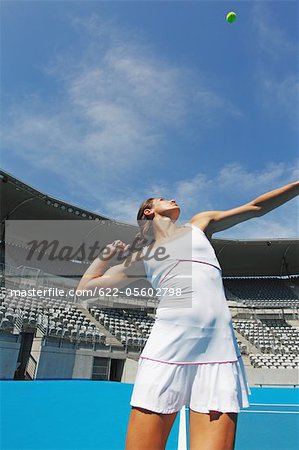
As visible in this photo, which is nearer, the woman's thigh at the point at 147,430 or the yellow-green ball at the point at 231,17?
the woman's thigh at the point at 147,430

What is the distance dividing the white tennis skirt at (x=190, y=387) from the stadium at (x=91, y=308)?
436cm

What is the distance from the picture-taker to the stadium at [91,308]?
48.1 feet

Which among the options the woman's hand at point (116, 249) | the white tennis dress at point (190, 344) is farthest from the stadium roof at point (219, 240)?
the white tennis dress at point (190, 344)

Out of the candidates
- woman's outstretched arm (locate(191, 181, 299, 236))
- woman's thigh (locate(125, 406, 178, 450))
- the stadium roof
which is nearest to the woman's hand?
woman's outstretched arm (locate(191, 181, 299, 236))

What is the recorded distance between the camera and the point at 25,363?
14.3 meters

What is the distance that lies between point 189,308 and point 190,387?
0.36m

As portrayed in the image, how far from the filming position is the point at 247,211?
6.13 feet

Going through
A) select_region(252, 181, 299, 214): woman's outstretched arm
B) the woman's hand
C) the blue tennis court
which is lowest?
the blue tennis court

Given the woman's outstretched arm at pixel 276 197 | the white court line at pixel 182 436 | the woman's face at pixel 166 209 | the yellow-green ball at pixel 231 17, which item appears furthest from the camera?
the yellow-green ball at pixel 231 17

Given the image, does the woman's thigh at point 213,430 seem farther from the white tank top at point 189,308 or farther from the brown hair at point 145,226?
the brown hair at point 145,226

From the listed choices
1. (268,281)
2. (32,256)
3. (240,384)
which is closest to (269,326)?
(268,281)

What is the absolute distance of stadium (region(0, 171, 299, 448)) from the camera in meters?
14.6

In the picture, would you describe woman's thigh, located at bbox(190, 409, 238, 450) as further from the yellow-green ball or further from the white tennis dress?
the yellow-green ball

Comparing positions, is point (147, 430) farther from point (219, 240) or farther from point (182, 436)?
point (219, 240)
